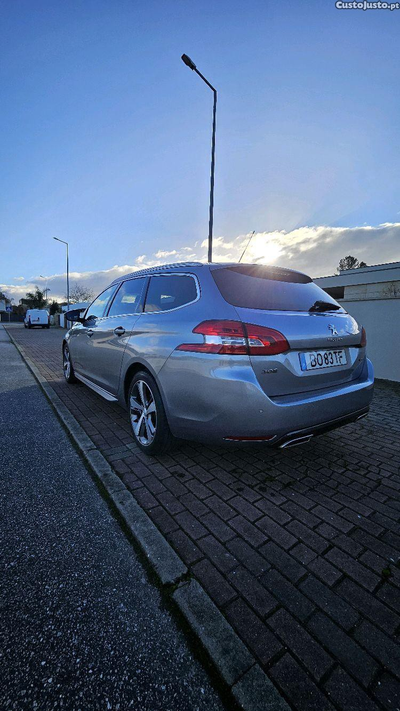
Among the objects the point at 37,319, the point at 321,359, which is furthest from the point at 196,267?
the point at 37,319

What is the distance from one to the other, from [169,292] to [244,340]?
1122 millimetres

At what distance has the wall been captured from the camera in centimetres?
643

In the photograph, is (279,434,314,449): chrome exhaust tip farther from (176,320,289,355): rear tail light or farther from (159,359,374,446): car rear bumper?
(176,320,289,355): rear tail light

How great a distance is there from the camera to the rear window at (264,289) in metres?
2.27

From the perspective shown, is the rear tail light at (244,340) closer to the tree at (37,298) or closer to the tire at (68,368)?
the tire at (68,368)

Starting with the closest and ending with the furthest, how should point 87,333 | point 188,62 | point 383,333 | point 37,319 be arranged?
point 87,333 < point 383,333 < point 188,62 < point 37,319

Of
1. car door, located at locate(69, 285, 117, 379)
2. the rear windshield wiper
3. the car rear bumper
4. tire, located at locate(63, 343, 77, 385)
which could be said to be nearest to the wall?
the rear windshield wiper

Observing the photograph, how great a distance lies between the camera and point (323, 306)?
2.61 meters

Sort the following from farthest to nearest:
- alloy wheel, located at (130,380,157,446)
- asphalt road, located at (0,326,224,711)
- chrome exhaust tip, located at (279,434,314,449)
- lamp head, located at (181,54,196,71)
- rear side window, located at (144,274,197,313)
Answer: lamp head, located at (181,54,196,71), alloy wheel, located at (130,380,157,446), rear side window, located at (144,274,197,313), chrome exhaust tip, located at (279,434,314,449), asphalt road, located at (0,326,224,711)

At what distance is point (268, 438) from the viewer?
2100mm

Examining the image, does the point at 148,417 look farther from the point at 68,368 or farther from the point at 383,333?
the point at 383,333

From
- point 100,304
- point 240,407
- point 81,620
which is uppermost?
point 100,304

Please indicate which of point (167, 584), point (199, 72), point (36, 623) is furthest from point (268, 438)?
point (199, 72)

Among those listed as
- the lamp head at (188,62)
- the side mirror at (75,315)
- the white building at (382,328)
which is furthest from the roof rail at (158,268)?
the lamp head at (188,62)
